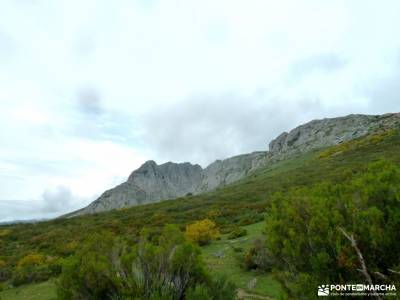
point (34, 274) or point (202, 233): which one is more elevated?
point (202, 233)

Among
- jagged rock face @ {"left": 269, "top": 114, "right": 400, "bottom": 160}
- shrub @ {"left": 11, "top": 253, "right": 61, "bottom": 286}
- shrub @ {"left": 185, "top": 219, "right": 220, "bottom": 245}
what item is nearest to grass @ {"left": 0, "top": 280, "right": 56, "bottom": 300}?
shrub @ {"left": 11, "top": 253, "right": 61, "bottom": 286}

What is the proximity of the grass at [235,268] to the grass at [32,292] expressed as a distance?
7686 mm

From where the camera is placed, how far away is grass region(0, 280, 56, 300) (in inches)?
692

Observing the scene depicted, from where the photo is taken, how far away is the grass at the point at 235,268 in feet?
44.7

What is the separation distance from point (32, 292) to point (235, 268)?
10.4 meters

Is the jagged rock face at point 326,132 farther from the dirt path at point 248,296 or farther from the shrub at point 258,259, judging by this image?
the dirt path at point 248,296

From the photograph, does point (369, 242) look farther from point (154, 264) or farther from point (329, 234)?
point (154, 264)

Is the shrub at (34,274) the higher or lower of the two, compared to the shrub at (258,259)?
higher

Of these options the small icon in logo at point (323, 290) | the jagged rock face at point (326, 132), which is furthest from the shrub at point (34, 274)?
the jagged rock face at point (326, 132)

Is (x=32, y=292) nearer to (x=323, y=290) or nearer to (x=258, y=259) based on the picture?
(x=258, y=259)

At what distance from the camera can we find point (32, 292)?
62.2 ft

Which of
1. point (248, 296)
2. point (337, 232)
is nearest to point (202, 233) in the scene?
point (248, 296)

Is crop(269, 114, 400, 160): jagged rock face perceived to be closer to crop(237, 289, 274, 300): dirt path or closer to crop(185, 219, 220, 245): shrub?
crop(185, 219, 220, 245): shrub

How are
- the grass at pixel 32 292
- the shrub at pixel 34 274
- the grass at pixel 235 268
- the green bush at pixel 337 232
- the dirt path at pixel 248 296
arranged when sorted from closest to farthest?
the green bush at pixel 337 232
the dirt path at pixel 248 296
the grass at pixel 235 268
the grass at pixel 32 292
the shrub at pixel 34 274
